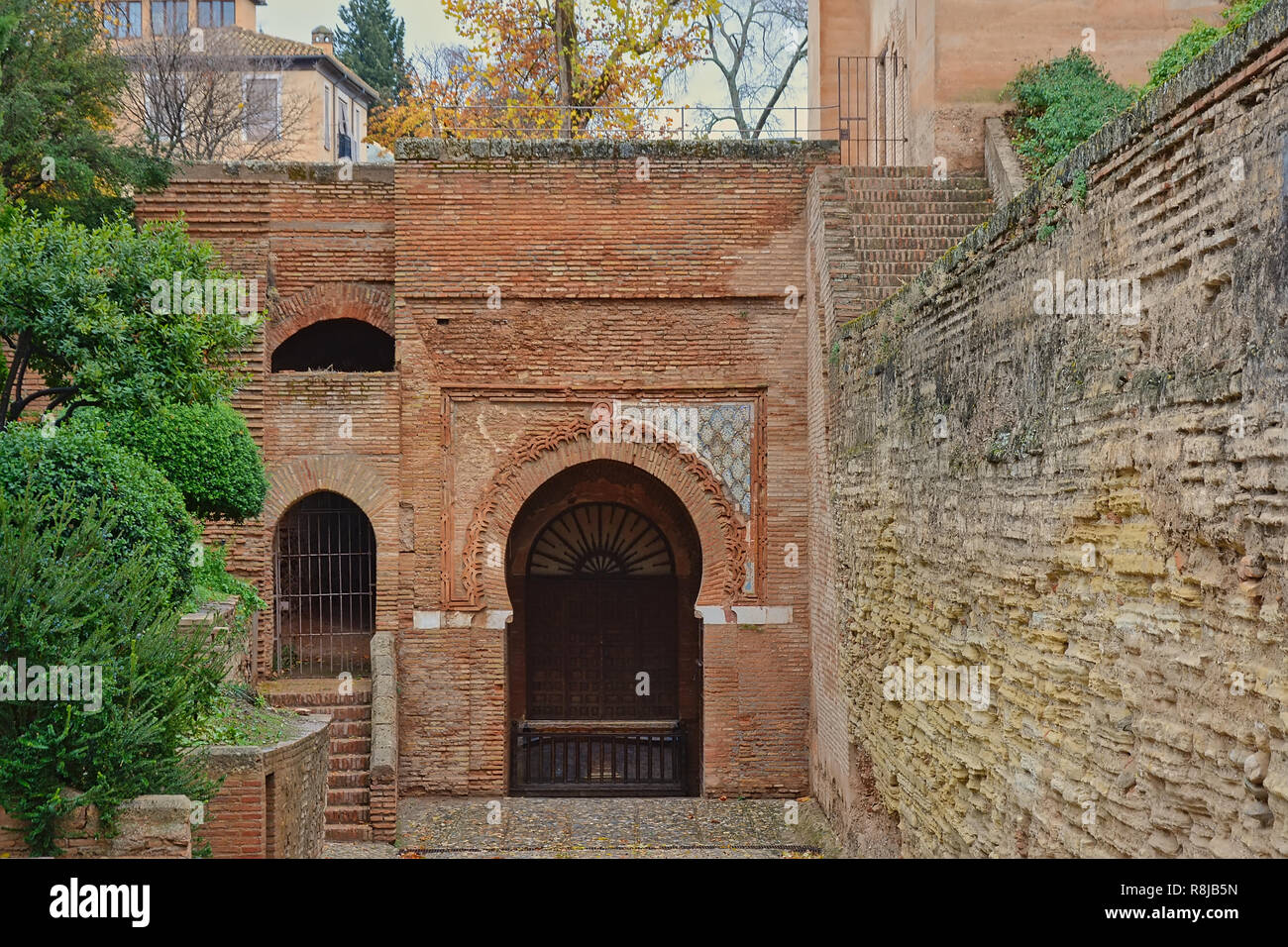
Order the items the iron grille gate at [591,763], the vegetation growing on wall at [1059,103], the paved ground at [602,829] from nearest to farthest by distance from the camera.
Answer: the paved ground at [602,829]
the vegetation growing on wall at [1059,103]
the iron grille gate at [591,763]

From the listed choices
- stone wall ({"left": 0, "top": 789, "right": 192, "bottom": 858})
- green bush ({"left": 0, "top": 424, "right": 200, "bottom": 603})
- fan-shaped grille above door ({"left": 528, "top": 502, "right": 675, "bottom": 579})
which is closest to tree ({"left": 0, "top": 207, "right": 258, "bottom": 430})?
green bush ({"left": 0, "top": 424, "right": 200, "bottom": 603})

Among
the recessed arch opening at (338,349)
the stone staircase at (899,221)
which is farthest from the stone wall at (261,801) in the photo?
the recessed arch opening at (338,349)

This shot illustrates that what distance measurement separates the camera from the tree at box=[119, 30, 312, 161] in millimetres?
25438

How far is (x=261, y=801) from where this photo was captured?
8047mm

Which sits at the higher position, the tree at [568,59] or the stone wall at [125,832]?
the tree at [568,59]

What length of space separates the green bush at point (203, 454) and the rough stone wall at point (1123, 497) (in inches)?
206

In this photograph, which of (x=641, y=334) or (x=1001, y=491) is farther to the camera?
(x=641, y=334)

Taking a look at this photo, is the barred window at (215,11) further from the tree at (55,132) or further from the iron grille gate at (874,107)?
the iron grille gate at (874,107)

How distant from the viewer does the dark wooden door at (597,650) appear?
15844mm

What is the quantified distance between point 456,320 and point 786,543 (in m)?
3.74

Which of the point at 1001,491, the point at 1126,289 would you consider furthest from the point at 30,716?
the point at 1126,289

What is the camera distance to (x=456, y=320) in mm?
12961

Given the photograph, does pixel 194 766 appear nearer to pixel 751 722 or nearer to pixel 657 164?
pixel 751 722

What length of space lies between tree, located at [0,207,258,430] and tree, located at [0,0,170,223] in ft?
12.1
